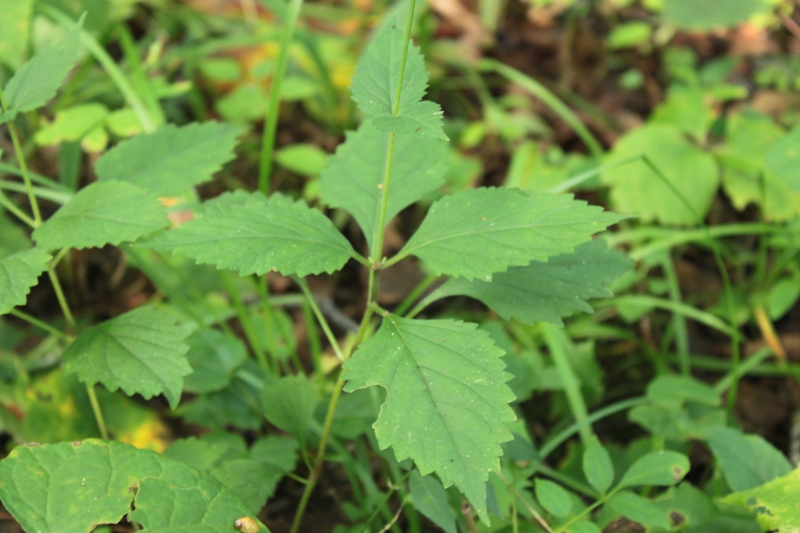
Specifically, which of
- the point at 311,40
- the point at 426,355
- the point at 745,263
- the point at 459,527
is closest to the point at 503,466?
the point at 459,527

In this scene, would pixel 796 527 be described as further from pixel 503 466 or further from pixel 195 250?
pixel 195 250

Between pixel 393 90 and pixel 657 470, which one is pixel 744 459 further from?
pixel 393 90

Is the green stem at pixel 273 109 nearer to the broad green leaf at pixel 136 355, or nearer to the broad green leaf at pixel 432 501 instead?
the broad green leaf at pixel 136 355

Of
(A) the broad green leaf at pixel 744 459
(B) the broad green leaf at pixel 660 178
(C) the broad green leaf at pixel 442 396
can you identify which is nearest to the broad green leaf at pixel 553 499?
(C) the broad green leaf at pixel 442 396

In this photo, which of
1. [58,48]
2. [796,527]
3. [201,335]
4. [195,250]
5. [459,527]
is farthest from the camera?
[201,335]

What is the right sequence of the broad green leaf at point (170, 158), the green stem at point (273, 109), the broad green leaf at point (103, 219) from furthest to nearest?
1. the green stem at point (273, 109)
2. the broad green leaf at point (170, 158)
3. the broad green leaf at point (103, 219)

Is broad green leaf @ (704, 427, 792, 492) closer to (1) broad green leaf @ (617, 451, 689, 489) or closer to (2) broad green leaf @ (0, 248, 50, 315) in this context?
(1) broad green leaf @ (617, 451, 689, 489)
